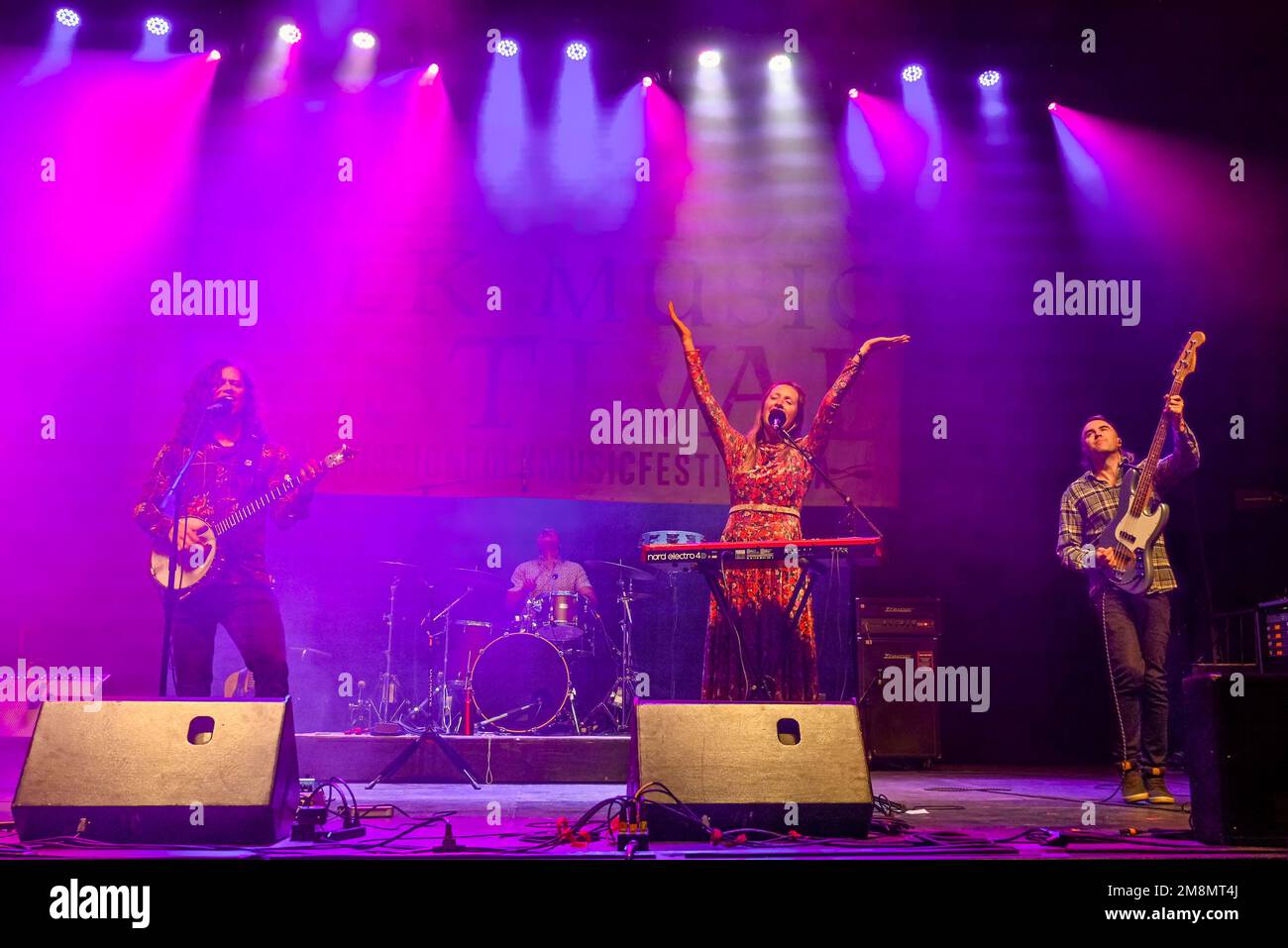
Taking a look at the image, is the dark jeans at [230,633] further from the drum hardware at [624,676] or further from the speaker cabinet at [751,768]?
the drum hardware at [624,676]

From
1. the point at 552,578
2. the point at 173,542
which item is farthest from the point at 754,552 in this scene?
the point at 552,578

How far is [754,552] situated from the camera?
457cm

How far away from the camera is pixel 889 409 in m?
8.40

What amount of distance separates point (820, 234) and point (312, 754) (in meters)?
5.35

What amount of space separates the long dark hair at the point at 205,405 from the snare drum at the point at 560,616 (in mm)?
3149

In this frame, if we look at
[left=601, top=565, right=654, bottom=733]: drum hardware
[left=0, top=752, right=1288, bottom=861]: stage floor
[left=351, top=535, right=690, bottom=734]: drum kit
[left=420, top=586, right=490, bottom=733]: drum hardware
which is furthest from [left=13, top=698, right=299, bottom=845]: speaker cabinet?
[left=601, top=565, right=654, bottom=733]: drum hardware

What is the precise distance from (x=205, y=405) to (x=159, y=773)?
203 centimetres

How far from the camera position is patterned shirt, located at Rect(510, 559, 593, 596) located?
29.2 ft

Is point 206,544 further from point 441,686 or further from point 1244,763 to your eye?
point 1244,763

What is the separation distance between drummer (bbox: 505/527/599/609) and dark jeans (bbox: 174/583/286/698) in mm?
3886

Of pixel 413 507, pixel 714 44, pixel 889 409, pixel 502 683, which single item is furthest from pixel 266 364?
pixel 889 409

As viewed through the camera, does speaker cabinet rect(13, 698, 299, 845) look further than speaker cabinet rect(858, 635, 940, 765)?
No

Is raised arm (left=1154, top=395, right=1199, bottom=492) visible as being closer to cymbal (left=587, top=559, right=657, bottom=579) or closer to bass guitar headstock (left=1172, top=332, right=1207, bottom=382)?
bass guitar headstock (left=1172, top=332, right=1207, bottom=382)
